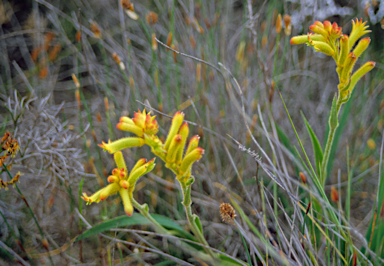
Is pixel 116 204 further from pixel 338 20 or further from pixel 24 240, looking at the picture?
pixel 338 20

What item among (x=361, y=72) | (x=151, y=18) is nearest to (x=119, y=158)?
(x=361, y=72)

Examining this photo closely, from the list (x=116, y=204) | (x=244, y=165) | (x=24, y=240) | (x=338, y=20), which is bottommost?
(x=24, y=240)

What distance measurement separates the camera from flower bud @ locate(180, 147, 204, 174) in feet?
2.60

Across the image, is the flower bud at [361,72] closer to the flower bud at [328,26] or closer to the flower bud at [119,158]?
the flower bud at [328,26]

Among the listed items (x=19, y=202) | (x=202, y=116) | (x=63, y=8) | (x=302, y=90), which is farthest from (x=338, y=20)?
(x=19, y=202)

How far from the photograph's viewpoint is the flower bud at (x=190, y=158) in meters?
0.79

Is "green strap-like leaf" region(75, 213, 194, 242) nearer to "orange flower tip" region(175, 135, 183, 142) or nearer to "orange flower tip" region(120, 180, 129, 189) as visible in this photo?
"orange flower tip" region(120, 180, 129, 189)

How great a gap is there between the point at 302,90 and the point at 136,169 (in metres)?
1.51

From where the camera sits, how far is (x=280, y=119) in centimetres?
187

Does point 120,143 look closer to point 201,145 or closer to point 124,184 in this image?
point 124,184

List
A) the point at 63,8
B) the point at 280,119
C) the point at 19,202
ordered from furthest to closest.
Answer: the point at 63,8 < the point at 280,119 < the point at 19,202

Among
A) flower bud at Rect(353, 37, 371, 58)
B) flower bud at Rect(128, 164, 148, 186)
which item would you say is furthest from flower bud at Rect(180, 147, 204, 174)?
flower bud at Rect(353, 37, 371, 58)

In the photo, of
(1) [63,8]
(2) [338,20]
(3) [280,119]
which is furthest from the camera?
(1) [63,8]

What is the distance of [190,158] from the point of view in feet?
2.67
